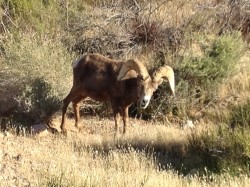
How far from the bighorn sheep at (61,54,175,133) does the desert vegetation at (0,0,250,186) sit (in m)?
0.72

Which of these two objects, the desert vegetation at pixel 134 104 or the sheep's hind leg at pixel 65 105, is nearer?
the desert vegetation at pixel 134 104

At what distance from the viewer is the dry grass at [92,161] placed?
25.7 feet

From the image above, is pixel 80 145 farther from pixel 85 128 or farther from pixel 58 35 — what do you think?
pixel 58 35

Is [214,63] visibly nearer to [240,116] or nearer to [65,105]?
[240,116]

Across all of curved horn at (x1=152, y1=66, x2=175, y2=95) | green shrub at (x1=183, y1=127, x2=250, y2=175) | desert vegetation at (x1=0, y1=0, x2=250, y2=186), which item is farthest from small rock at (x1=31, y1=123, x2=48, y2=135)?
green shrub at (x1=183, y1=127, x2=250, y2=175)

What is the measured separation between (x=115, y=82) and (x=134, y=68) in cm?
64

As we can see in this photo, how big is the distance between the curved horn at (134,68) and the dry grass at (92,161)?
125cm

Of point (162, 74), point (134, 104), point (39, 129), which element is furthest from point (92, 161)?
point (134, 104)

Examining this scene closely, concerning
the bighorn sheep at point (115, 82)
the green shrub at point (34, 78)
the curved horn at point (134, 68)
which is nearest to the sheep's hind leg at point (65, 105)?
the bighorn sheep at point (115, 82)

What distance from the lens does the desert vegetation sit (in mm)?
9180

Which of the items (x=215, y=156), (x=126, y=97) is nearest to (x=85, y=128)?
(x=126, y=97)

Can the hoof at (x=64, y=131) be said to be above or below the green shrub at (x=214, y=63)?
below

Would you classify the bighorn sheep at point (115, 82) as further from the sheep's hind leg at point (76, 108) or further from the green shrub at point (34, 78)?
the green shrub at point (34, 78)

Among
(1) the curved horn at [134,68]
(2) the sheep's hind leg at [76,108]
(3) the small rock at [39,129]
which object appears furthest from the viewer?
(2) the sheep's hind leg at [76,108]
